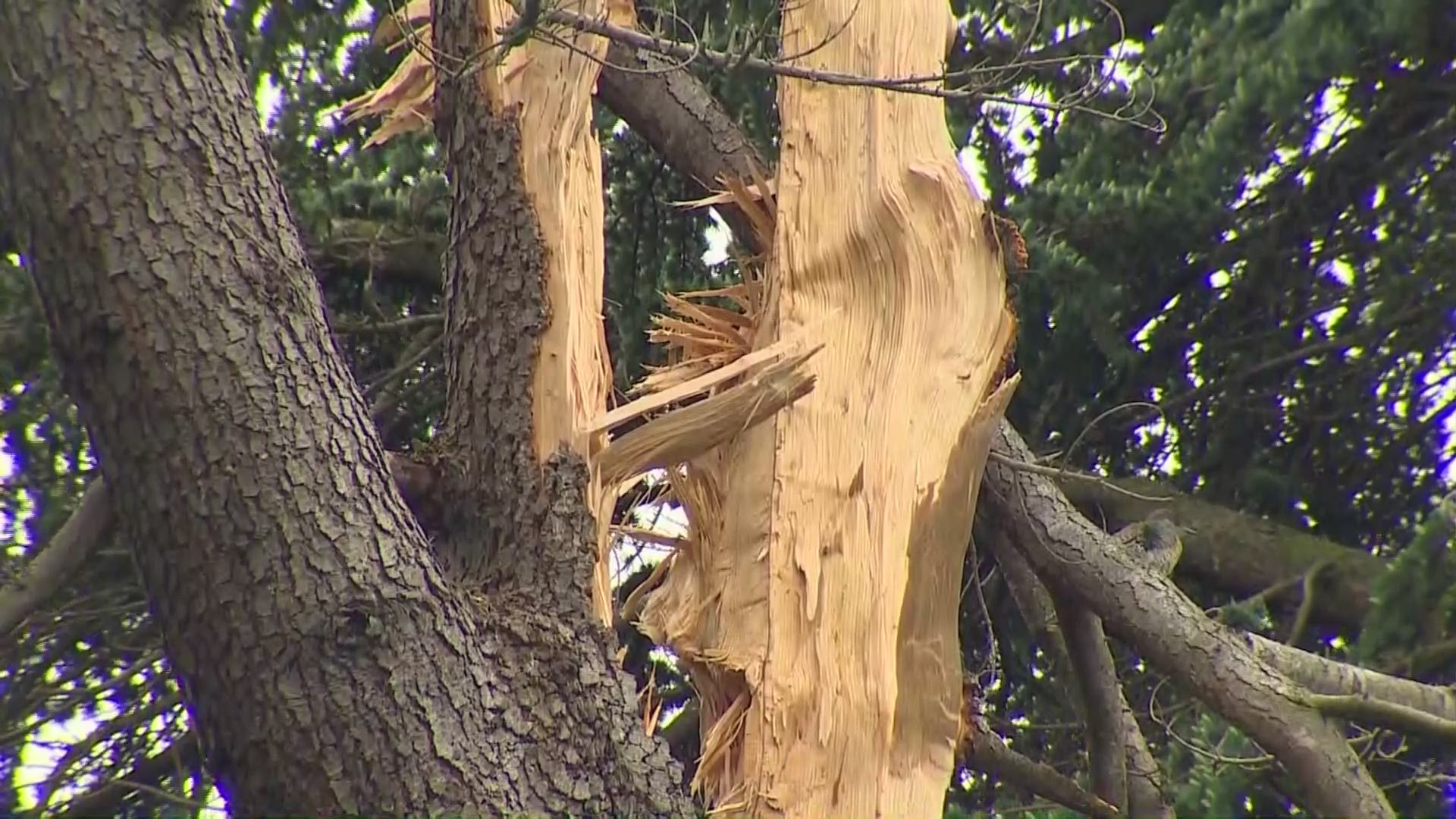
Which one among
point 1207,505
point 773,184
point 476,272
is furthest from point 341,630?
point 1207,505

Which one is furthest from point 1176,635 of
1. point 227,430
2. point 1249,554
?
point 227,430

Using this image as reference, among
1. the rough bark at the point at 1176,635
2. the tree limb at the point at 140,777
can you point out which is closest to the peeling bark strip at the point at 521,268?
the rough bark at the point at 1176,635

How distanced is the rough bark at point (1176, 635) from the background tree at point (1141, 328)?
0.62 ft

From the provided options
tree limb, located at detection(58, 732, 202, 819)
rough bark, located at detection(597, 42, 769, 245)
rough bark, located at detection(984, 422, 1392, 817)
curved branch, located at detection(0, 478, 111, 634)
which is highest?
rough bark, located at detection(597, 42, 769, 245)

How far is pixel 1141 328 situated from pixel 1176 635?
1.57 metres

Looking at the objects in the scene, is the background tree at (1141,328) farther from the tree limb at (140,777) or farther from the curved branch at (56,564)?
the curved branch at (56,564)

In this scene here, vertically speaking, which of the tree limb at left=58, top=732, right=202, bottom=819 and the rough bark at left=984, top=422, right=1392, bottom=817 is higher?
the rough bark at left=984, top=422, right=1392, bottom=817

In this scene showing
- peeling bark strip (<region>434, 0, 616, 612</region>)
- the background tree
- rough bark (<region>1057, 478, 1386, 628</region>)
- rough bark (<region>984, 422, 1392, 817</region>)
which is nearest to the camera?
peeling bark strip (<region>434, 0, 616, 612</region>)

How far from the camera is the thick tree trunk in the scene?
159cm

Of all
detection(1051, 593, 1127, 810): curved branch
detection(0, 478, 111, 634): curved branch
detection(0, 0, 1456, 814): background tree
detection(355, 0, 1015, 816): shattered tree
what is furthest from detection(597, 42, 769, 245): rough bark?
detection(0, 478, 111, 634): curved branch

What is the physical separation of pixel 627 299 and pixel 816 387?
1657 millimetres

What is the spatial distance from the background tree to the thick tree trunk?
4.86 ft

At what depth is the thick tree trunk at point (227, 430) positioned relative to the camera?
62.4 inches

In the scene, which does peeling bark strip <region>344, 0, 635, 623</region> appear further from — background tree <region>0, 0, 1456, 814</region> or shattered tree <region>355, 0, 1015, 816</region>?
background tree <region>0, 0, 1456, 814</region>
